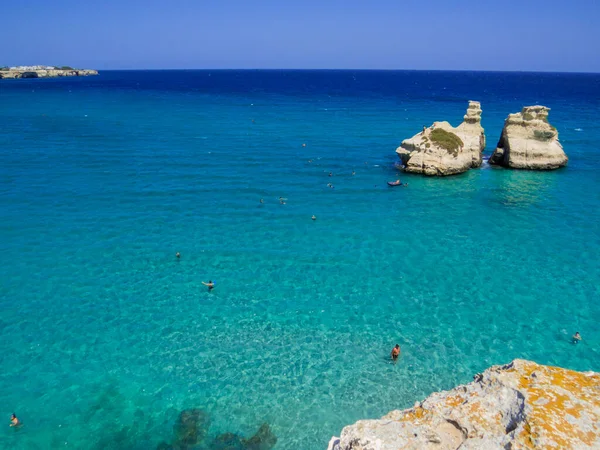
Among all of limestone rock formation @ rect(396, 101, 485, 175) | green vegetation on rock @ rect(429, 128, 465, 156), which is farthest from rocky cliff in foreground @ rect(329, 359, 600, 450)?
green vegetation on rock @ rect(429, 128, 465, 156)

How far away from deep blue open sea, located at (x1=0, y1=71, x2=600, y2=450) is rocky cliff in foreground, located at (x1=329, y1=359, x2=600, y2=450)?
10.3m

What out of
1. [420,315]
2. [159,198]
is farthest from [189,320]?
[159,198]

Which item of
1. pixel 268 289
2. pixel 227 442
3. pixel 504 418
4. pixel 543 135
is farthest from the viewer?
pixel 543 135

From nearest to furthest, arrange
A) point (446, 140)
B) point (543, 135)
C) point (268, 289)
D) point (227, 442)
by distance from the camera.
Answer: point (227, 442) < point (268, 289) < point (446, 140) < point (543, 135)

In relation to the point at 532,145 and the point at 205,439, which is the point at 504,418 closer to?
the point at 205,439

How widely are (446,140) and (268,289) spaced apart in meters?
32.8

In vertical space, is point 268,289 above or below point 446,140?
below

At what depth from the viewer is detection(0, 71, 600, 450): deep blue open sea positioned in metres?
18.1

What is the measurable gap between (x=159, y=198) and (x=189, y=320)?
2049 cm

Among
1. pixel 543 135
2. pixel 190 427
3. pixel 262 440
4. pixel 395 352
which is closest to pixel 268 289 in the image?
pixel 395 352

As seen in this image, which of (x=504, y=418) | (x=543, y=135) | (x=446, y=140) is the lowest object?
(x=504, y=418)

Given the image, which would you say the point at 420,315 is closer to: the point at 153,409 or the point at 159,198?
the point at 153,409

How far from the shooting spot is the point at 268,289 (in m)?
25.9

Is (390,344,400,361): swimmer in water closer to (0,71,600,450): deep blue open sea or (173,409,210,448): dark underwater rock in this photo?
(0,71,600,450): deep blue open sea
